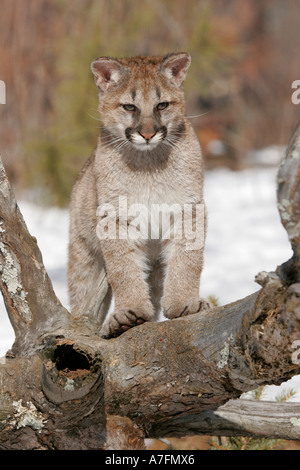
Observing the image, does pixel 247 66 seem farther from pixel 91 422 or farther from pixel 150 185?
pixel 91 422

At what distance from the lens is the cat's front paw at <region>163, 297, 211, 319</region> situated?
10.8 feet

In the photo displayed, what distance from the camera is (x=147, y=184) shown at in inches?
142

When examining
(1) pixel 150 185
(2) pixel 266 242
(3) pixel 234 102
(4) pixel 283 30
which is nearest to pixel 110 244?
(1) pixel 150 185

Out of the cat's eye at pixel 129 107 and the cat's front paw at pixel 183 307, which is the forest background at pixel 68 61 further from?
the cat's front paw at pixel 183 307

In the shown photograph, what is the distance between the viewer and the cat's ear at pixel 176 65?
369cm

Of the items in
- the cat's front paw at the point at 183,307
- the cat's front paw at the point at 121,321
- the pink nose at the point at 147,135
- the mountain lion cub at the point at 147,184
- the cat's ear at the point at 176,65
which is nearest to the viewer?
the cat's front paw at the point at 121,321

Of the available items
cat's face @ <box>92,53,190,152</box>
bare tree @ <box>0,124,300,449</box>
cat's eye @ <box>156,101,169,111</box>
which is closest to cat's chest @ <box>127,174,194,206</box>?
cat's face @ <box>92,53,190,152</box>

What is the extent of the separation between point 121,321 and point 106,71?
152cm

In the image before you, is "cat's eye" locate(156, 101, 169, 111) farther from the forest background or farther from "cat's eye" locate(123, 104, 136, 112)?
the forest background

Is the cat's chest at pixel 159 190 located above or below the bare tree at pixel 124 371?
above

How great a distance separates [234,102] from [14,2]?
4.78m

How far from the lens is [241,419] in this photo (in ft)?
10.1
